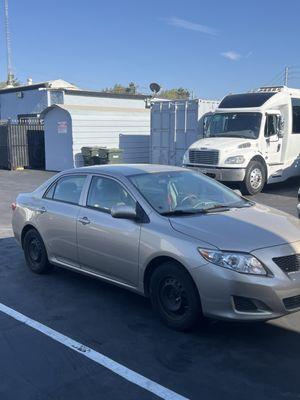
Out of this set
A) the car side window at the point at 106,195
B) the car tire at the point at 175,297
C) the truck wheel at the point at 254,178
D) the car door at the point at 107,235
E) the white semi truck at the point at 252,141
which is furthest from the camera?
the truck wheel at the point at 254,178

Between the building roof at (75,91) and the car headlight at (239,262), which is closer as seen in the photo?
the car headlight at (239,262)

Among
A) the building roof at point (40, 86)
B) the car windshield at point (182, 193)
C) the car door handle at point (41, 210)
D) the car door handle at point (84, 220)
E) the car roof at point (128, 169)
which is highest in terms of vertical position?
the building roof at point (40, 86)

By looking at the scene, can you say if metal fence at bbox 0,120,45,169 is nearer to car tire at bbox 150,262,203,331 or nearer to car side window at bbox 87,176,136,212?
car side window at bbox 87,176,136,212

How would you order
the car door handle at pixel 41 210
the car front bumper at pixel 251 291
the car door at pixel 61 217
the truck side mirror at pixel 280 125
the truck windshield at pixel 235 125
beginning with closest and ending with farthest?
the car front bumper at pixel 251 291
the car door at pixel 61 217
the car door handle at pixel 41 210
the truck windshield at pixel 235 125
the truck side mirror at pixel 280 125

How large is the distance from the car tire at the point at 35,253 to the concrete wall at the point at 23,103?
23174mm

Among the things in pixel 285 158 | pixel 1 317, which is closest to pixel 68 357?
pixel 1 317

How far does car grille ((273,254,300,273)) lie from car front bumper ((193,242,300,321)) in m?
0.04

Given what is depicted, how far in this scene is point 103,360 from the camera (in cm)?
403

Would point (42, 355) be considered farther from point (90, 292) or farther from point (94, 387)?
point (90, 292)

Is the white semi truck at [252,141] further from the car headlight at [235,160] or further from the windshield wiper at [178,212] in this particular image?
the windshield wiper at [178,212]

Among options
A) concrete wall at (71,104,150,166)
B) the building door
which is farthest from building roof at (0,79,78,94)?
concrete wall at (71,104,150,166)

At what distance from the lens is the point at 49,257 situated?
6.29 metres

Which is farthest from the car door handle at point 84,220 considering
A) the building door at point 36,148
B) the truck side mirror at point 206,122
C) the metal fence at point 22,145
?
the building door at point 36,148

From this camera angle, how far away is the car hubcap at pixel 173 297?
14.9ft
